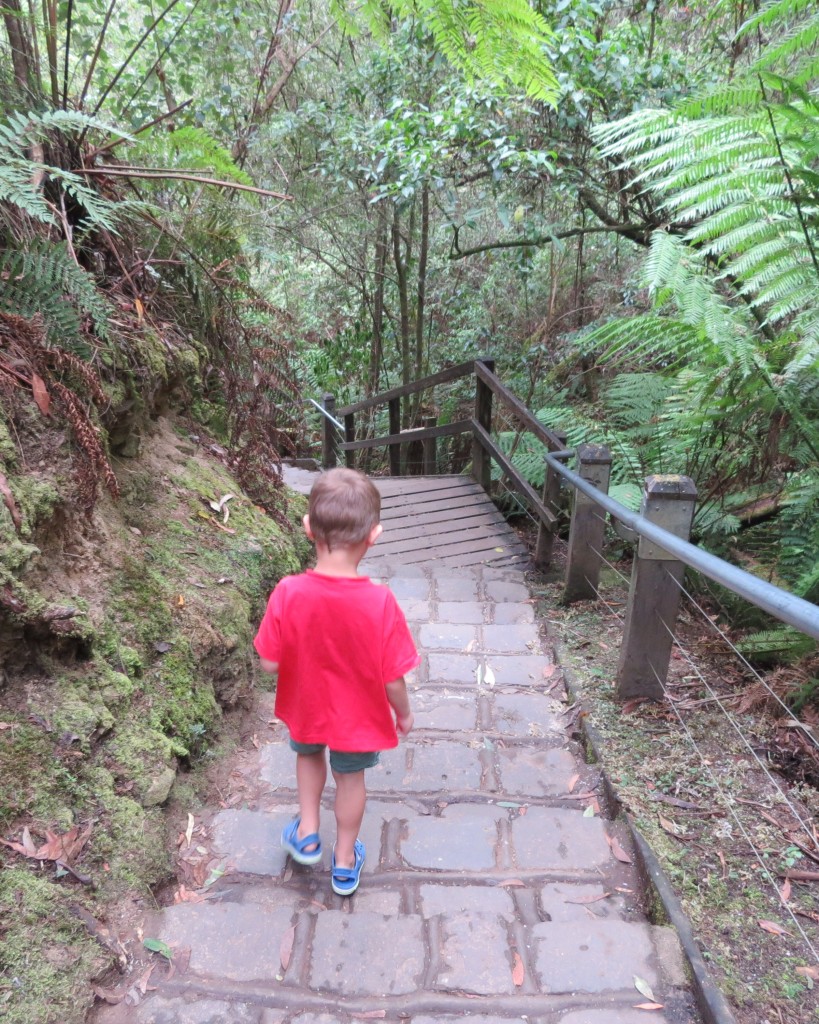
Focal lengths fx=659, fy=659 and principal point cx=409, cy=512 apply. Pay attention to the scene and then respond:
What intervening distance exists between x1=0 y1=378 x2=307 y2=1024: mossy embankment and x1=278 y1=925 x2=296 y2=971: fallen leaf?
0.37 metres

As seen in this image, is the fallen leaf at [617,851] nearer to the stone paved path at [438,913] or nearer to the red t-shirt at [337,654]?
the stone paved path at [438,913]

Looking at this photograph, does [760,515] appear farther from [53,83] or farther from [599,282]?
[599,282]

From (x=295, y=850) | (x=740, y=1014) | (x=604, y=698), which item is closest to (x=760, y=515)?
(x=604, y=698)

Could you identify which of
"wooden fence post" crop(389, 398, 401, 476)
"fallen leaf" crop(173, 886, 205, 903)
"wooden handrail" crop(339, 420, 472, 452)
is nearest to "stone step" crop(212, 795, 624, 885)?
"fallen leaf" crop(173, 886, 205, 903)

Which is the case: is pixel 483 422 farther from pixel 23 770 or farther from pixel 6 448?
pixel 23 770

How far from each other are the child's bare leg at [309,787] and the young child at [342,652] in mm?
52

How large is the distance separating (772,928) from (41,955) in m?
1.61

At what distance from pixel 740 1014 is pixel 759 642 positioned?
1.72 m

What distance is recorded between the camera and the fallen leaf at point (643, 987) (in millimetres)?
1449

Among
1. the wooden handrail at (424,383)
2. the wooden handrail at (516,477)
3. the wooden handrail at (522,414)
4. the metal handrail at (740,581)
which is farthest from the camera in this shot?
the wooden handrail at (424,383)

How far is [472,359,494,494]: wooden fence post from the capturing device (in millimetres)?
6062

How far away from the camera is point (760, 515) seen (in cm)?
382

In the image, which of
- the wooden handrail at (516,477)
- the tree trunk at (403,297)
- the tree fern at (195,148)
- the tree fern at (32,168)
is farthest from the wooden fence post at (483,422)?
the tree fern at (32,168)

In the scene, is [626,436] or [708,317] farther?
[626,436]
